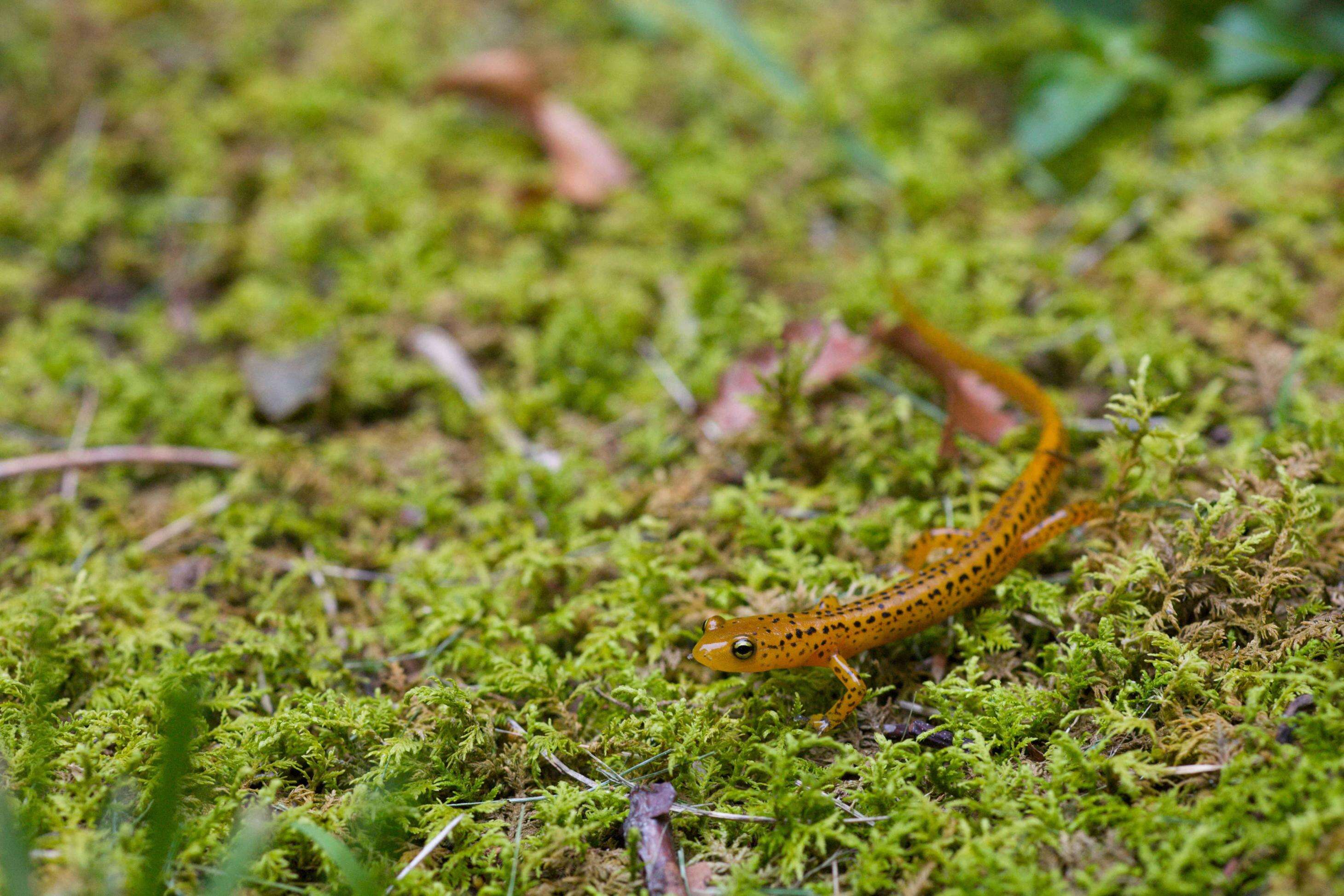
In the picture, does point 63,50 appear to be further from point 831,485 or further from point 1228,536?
point 1228,536

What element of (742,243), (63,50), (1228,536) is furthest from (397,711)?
(63,50)

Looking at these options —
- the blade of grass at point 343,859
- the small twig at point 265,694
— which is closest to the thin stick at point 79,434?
the small twig at point 265,694

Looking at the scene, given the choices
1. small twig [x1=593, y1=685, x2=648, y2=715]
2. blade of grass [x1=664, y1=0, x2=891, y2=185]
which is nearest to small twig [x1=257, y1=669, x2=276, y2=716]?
small twig [x1=593, y1=685, x2=648, y2=715]

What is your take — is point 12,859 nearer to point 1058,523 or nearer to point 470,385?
point 470,385

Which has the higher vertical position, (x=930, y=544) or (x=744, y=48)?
(x=744, y=48)

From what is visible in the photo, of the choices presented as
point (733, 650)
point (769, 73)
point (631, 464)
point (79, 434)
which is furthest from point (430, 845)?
point (769, 73)

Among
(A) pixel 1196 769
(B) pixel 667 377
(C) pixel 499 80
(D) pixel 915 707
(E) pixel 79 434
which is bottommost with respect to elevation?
(E) pixel 79 434

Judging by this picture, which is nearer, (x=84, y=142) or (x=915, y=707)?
(x=915, y=707)
